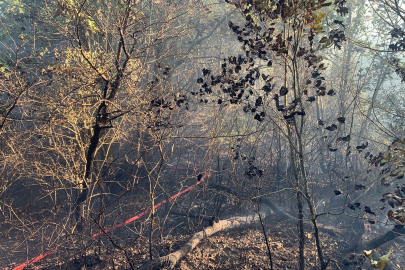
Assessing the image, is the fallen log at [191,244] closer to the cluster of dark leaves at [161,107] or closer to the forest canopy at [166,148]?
the forest canopy at [166,148]

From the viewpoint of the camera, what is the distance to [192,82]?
45.6ft

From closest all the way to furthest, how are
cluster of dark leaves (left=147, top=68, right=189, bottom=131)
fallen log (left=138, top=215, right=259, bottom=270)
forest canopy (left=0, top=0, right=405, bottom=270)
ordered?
forest canopy (left=0, top=0, right=405, bottom=270) → cluster of dark leaves (left=147, top=68, right=189, bottom=131) → fallen log (left=138, top=215, right=259, bottom=270)

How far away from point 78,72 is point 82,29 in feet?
9.02

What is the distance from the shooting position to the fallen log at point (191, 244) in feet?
14.4

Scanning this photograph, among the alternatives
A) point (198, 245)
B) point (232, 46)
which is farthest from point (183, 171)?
point (232, 46)

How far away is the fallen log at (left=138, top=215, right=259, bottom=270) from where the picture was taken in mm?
4402

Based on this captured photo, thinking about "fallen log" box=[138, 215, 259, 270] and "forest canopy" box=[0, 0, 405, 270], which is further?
"fallen log" box=[138, 215, 259, 270]

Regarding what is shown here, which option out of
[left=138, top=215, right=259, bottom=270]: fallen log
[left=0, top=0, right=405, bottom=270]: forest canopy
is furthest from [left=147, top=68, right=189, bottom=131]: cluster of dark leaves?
[left=138, top=215, right=259, bottom=270]: fallen log

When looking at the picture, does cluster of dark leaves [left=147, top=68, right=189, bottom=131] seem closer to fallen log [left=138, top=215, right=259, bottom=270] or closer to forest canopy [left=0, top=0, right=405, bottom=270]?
forest canopy [left=0, top=0, right=405, bottom=270]

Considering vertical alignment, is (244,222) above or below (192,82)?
below

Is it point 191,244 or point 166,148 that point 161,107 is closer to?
point 166,148

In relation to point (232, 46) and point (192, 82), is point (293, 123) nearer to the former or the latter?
point (192, 82)

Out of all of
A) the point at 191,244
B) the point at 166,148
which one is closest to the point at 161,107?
the point at 166,148

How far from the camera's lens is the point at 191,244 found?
5441 mm
